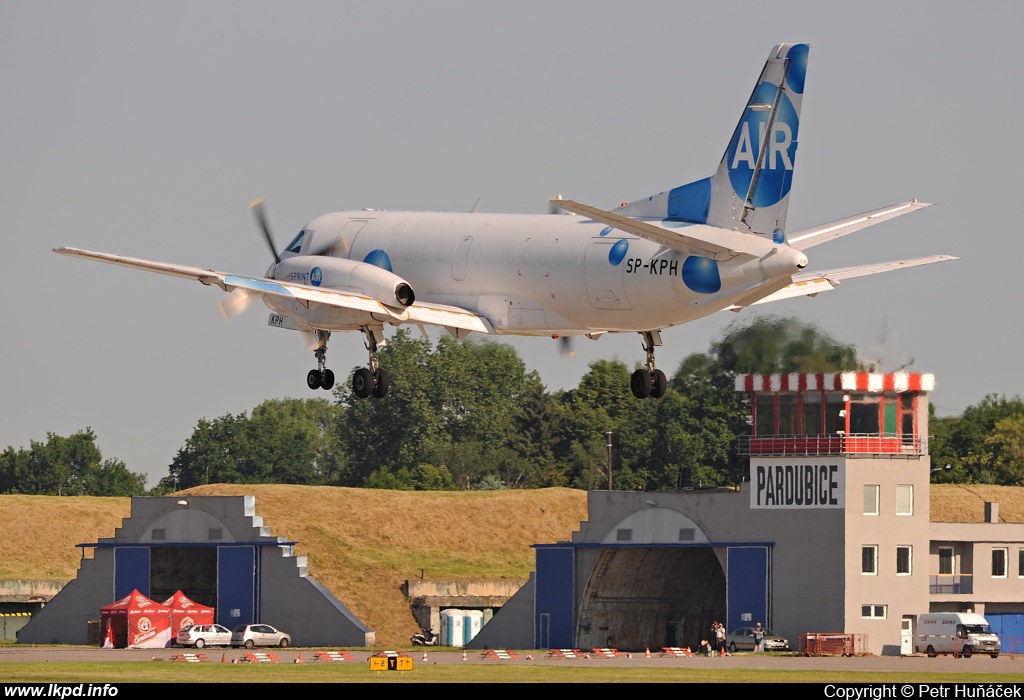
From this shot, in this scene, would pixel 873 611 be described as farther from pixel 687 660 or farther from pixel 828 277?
pixel 828 277

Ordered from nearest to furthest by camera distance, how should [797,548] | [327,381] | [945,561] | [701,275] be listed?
[701,275] < [327,381] < [797,548] < [945,561]

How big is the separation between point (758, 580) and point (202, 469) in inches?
3406

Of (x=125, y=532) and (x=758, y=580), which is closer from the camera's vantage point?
(x=758, y=580)

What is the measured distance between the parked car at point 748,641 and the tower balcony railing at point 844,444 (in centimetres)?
888

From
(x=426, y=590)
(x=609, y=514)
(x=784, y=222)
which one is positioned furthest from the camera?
(x=426, y=590)

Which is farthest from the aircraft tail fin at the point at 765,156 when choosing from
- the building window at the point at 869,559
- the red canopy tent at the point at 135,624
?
the red canopy tent at the point at 135,624

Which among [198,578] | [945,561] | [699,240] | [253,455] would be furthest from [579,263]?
[253,455]

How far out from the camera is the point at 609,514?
306ft

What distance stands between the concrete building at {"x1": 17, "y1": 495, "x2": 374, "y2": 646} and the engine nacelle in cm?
4077

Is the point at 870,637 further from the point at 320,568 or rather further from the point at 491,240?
the point at 491,240

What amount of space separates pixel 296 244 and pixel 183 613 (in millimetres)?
37846

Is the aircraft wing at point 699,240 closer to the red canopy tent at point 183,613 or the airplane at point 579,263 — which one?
the airplane at point 579,263

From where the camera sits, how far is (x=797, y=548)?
87125 millimetres

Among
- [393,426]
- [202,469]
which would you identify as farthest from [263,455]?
[393,426]
